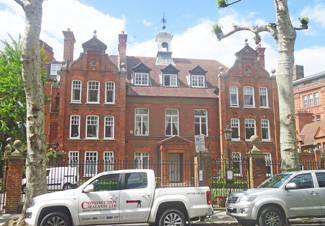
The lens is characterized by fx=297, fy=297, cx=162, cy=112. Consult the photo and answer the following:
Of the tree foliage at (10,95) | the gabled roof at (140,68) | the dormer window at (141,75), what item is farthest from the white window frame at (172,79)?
the tree foliage at (10,95)

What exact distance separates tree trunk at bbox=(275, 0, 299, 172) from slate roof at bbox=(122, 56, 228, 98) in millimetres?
16702

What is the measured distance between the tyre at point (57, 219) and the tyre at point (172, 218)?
260 cm

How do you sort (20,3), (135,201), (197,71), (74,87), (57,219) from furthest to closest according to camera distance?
(197,71), (74,87), (20,3), (135,201), (57,219)

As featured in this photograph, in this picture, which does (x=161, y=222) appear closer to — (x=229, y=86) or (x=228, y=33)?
(x=228, y=33)

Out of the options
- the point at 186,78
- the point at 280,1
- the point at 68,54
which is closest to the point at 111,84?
the point at 68,54

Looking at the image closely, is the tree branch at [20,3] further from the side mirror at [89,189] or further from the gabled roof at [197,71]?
the gabled roof at [197,71]

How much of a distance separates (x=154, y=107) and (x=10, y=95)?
493 inches

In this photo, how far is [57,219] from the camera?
818 cm

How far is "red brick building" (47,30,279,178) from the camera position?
2658 cm

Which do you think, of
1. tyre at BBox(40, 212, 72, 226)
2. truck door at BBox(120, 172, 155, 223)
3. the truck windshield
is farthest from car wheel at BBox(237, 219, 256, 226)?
tyre at BBox(40, 212, 72, 226)

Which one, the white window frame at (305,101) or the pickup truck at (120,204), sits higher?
the white window frame at (305,101)

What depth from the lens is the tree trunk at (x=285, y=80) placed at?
450 inches

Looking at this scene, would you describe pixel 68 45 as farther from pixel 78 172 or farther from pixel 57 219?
pixel 57 219

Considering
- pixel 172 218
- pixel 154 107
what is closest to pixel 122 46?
pixel 154 107
